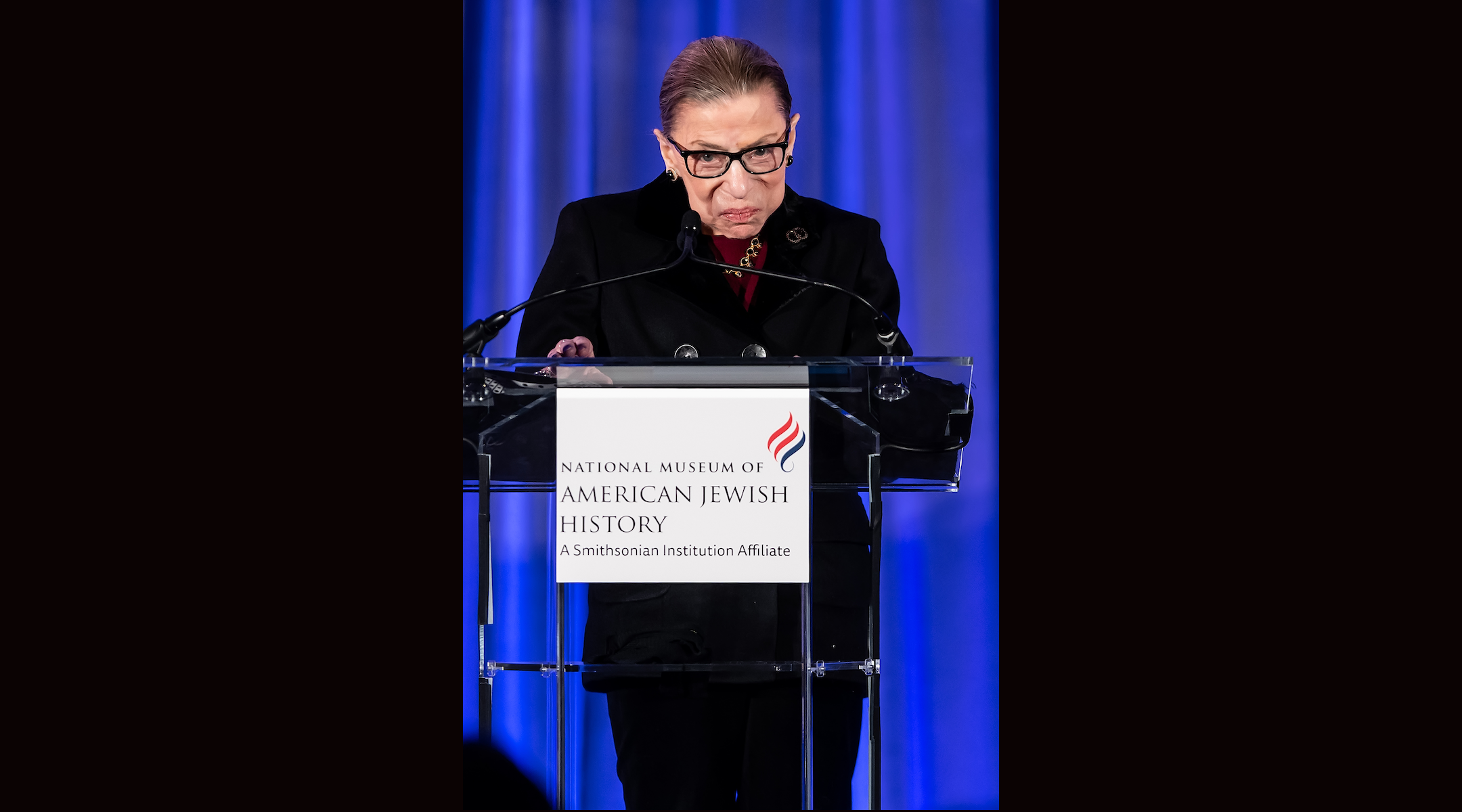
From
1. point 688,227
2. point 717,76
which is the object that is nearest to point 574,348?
point 688,227

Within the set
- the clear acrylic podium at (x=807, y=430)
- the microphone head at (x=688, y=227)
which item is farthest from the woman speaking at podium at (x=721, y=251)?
the microphone head at (x=688, y=227)

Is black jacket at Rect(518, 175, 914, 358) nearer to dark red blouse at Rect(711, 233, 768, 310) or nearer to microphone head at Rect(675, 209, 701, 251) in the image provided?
dark red blouse at Rect(711, 233, 768, 310)

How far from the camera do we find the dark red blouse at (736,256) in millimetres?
3641

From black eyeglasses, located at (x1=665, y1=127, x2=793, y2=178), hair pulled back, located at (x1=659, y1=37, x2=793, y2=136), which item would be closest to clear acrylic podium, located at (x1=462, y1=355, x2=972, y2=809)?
black eyeglasses, located at (x1=665, y1=127, x2=793, y2=178)

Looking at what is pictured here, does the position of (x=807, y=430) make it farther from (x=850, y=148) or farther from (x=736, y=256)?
(x=850, y=148)

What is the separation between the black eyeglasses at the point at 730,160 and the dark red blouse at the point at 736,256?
20 centimetres

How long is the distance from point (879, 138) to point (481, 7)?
134 centimetres

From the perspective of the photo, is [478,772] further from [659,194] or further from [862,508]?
[659,194]

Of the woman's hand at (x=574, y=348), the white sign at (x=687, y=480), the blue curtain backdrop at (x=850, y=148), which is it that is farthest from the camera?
the blue curtain backdrop at (x=850, y=148)

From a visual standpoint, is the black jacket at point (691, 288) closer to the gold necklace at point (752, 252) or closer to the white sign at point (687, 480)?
the gold necklace at point (752, 252)

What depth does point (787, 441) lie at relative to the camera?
2.74m

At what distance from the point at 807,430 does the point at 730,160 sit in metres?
1.14

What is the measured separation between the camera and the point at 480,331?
9.20 ft

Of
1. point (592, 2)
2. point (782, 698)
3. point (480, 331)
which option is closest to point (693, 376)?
point (480, 331)
